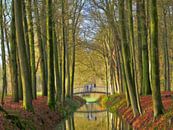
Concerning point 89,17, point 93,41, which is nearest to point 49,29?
point 89,17

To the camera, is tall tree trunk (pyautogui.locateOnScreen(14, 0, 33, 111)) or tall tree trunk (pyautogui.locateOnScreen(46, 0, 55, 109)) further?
tall tree trunk (pyautogui.locateOnScreen(46, 0, 55, 109))

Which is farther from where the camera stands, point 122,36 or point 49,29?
point 49,29

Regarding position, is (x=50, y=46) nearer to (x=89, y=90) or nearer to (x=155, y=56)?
(x=155, y=56)

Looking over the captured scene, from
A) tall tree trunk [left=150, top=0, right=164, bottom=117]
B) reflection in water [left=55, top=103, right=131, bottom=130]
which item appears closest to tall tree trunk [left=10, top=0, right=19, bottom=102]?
reflection in water [left=55, top=103, right=131, bottom=130]

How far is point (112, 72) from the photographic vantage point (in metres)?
42.4

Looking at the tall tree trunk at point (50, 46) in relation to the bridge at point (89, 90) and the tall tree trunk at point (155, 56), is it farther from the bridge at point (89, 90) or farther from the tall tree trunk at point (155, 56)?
the bridge at point (89, 90)

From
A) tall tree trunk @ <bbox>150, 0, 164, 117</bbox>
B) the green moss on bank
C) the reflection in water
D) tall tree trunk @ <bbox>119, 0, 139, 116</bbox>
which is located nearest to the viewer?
tall tree trunk @ <bbox>150, 0, 164, 117</bbox>

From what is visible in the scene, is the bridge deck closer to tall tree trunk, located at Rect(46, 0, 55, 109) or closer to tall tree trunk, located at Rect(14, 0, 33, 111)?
tall tree trunk, located at Rect(46, 0, 55, 109)

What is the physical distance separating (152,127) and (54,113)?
28.7 ft

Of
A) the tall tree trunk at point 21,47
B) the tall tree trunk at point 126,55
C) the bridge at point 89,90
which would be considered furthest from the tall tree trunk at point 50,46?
the bridge at point 89,90

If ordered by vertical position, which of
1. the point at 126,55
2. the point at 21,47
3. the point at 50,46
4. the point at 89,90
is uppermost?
the point at 50,46

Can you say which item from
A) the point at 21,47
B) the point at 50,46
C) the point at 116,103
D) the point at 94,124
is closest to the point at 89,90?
the point at 116,103

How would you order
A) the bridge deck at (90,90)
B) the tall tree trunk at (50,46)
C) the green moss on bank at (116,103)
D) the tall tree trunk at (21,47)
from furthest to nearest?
1. the bridge deck at (90,90)
2. the green moss on bank at (116,103)
3. the tall tree trunk at (50,46)
4. the tall tree trunk at (21,47)

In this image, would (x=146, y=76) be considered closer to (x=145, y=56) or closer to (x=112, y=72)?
(x=145, y=56)
